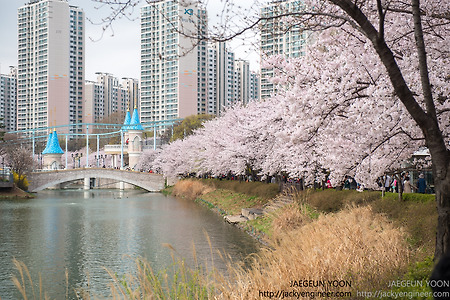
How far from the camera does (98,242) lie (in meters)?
21.6

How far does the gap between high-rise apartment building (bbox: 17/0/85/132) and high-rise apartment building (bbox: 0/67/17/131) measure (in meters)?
13.9

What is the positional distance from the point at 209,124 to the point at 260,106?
72.1ft

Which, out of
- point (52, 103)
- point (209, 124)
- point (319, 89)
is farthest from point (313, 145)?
point (52, 103)

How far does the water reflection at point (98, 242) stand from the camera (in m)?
15.1

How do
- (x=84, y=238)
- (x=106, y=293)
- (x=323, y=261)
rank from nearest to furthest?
(x=323, y=261) < (x=106, y=293) < (x=84, y=238)

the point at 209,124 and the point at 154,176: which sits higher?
the point at 209,124

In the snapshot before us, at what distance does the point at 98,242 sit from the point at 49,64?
113m

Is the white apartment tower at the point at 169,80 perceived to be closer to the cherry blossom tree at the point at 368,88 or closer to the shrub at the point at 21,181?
the shrub at the point at 21,181

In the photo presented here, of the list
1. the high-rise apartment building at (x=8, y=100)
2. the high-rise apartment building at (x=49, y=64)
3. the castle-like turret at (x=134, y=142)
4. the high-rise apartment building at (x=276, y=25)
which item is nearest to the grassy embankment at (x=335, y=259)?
the high-rise apartment building at (x=276, y=25)

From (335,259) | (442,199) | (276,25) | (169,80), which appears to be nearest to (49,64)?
(169,80)

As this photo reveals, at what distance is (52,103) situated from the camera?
126 metres

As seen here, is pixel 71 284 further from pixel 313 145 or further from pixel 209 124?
pixel 209 124

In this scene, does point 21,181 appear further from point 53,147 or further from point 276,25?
point 276,25

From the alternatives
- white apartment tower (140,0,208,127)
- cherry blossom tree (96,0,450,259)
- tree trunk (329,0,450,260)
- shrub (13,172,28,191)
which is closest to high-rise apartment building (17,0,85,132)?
white apartment tower (140,0,208,127)
